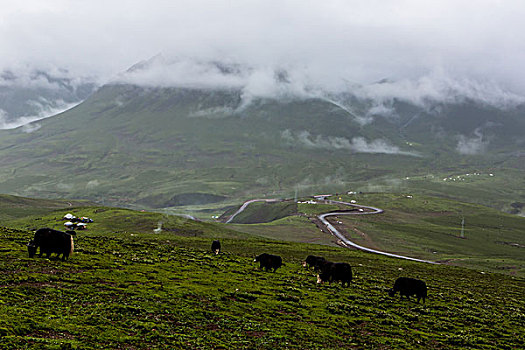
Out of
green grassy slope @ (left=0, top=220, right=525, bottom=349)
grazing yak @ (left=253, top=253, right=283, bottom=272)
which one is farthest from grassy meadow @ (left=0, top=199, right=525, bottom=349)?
grazing yak @ (left=253, top=253, right=283, bottom=272)

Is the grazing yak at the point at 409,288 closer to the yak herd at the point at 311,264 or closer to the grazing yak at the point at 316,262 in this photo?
the yak herd at the point at 311,264

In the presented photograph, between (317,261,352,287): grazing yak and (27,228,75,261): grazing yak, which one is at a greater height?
(27,228,75,261): grazing yak

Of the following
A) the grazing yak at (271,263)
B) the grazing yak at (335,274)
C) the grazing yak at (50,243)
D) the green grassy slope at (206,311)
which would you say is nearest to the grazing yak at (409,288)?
the green grassy slope at (206,311)

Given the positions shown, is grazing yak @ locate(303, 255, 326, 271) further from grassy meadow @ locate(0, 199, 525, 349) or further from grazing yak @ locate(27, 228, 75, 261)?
grazing yak @ locate(27, 228, 75, 261)

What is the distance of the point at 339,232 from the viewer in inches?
7461

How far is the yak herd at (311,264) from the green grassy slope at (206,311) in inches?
53.9

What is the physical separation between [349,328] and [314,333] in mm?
4080

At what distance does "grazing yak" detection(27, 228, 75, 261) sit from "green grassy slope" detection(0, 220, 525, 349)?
4.61 feet

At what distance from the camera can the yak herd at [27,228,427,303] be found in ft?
124

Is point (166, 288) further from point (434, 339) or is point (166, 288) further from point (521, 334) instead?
point (521, 334)

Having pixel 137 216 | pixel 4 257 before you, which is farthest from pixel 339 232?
pixel 4 257

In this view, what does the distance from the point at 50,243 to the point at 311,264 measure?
32231 mm

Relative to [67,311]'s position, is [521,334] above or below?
below

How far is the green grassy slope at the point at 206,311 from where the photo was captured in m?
23.9
